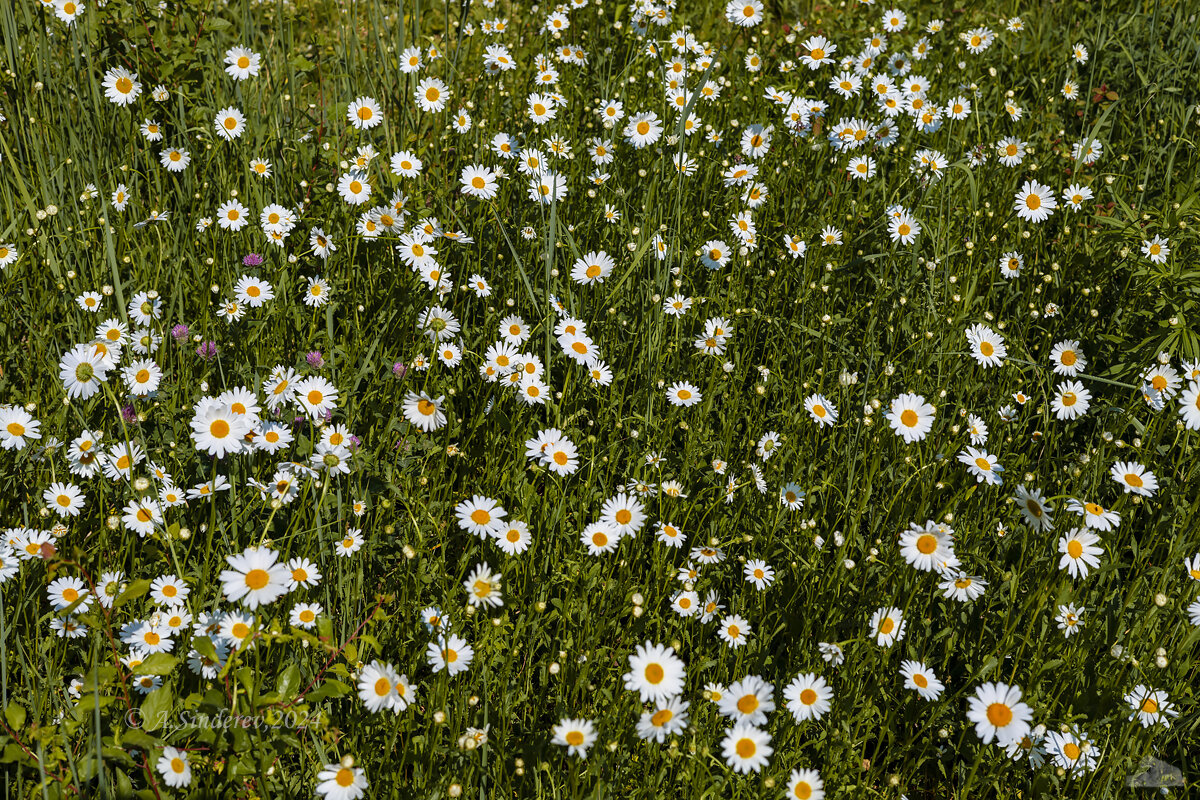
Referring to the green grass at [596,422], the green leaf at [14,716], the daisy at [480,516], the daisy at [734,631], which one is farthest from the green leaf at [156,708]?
the daisy at [734,631]

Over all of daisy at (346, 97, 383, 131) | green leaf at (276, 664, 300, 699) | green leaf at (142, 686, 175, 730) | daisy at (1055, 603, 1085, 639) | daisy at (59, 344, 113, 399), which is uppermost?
daisy at (346, 97, 383, 131)

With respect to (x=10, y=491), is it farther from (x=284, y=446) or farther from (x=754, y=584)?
(x=754, y=584)

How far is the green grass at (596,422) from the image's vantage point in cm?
201

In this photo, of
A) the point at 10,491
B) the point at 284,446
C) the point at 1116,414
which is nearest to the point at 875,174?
the point at 1116,414

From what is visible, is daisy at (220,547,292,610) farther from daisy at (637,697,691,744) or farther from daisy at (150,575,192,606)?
daisy at (637,697,691,744)

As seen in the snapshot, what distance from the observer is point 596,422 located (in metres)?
2.81

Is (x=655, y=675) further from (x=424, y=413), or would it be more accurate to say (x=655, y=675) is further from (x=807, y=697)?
(x=424, y=413)

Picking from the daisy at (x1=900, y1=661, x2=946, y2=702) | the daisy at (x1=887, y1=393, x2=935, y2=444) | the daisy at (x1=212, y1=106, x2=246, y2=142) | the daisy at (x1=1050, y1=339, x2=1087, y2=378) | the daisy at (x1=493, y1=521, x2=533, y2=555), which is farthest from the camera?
the daisy at (x1=212, y1=106, x2=246, y2=142)

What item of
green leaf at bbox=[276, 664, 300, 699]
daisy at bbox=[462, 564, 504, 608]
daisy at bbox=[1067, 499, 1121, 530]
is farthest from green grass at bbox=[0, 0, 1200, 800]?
daisy at bbox=[462, 564, 504, 608]

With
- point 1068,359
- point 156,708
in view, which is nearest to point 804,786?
point 156,708

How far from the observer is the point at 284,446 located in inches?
91.9

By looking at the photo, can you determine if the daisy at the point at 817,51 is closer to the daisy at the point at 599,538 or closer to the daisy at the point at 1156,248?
the daisy at the point at 1156,248

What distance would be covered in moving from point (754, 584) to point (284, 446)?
51.9 inches

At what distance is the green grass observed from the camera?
2.01 meters
